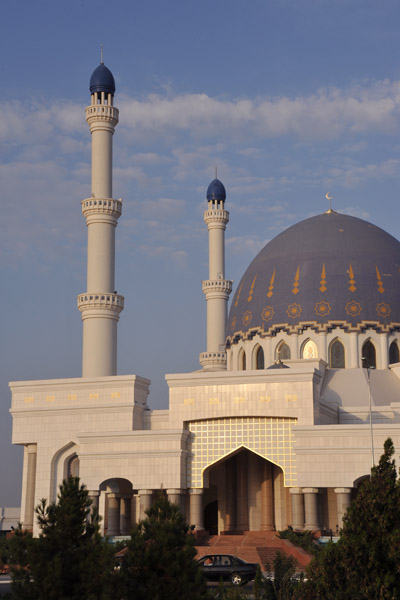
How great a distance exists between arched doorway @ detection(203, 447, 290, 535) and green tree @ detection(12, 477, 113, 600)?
2112 cm

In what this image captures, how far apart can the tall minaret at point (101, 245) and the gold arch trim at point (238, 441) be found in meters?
6.68

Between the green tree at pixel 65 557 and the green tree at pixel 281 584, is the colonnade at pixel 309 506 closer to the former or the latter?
the green tree at pixel 281 584

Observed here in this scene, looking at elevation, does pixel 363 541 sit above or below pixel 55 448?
below

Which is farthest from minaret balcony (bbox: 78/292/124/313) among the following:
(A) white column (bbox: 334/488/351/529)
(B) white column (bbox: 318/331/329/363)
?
(A) white column (bbox: 334/488/351/529)

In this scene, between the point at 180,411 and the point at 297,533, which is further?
the point at 180,411

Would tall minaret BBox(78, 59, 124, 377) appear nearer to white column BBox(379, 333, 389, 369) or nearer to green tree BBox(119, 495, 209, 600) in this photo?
white column BBox(379, 333, 389, 369)

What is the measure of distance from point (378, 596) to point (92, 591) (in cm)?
405

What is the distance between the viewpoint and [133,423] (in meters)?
35.3

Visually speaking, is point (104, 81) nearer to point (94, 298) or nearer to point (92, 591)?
point (94, 298)

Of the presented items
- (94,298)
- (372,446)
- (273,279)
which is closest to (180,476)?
(372,446)

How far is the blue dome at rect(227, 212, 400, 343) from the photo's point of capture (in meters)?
39.6

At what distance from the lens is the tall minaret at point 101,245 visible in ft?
127

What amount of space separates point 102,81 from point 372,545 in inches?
1352

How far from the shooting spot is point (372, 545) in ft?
38.4
